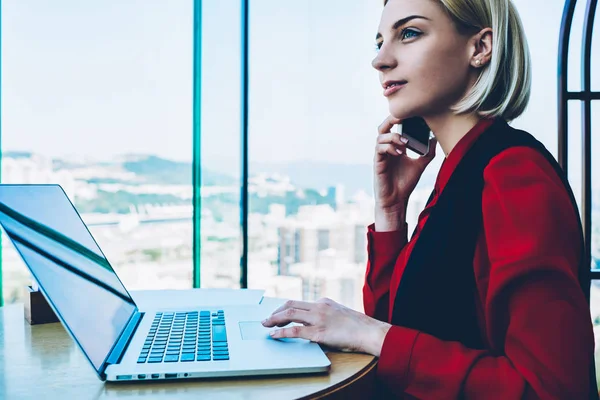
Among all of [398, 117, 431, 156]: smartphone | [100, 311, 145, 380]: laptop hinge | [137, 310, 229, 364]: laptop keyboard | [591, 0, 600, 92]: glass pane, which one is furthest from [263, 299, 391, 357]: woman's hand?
[591, 0, 600, 92]: glass pane

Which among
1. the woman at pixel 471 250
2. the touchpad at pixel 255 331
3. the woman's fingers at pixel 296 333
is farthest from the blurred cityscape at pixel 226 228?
the woman's fingers at pixel 296 333

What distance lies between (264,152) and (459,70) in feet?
5.62

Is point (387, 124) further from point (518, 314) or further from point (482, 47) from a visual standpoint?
point (518, 314)

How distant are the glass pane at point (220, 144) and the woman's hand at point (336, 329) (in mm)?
1866

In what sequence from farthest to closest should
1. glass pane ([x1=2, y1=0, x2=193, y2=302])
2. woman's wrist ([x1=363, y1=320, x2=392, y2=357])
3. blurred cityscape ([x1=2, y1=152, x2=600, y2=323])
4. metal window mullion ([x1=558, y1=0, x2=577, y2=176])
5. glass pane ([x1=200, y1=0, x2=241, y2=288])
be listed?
glass pane ([x1=200, y1=0, x2=241, y2=288])
blurred cityscape ([x1=2, y1=152, x2=600, y2=323])
metal window mullion ([x1=558, y1=0, x2=577, y2=176])
glass pane ([x1=2, y1=0, x2=193, y2=302])
woman's wrist ([x1=363, y1=320, x2=392, y2=357])

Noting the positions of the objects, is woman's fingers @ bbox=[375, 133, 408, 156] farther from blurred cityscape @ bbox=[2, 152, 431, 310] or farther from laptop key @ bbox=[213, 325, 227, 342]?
blurred cityscape @ bbox=[2, 152, 431, 310]

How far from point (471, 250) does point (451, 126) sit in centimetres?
33

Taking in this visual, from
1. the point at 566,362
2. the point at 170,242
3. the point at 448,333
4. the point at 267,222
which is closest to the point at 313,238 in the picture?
the point at 267,222

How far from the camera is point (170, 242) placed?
8.70ft

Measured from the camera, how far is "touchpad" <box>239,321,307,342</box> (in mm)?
854

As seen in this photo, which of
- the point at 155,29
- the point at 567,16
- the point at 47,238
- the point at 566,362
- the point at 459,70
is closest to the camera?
the point at 566,362

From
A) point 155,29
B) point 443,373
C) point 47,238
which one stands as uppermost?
point 155,29

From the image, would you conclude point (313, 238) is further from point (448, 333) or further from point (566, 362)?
point (566, 362)

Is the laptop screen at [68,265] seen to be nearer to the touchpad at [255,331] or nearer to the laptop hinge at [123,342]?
the laptop hinge at [123,342]
